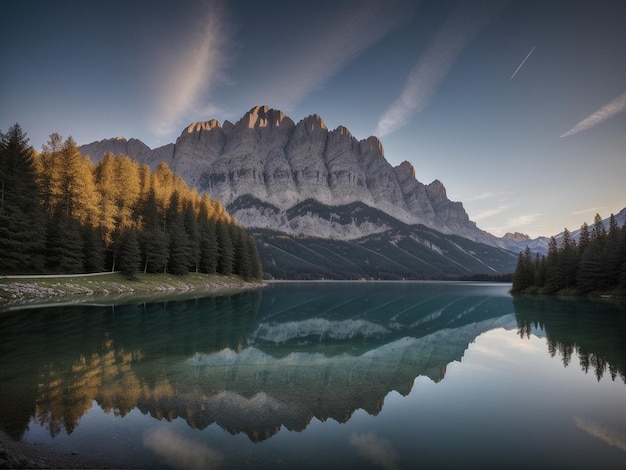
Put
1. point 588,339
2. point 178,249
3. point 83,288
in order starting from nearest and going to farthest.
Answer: point 588,339
point 83,288
point 178,249

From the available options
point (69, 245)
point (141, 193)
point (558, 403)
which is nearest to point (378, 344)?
point (558, 403)

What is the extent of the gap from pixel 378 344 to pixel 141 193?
77.0 m

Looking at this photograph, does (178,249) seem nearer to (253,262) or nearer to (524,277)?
(253,262)

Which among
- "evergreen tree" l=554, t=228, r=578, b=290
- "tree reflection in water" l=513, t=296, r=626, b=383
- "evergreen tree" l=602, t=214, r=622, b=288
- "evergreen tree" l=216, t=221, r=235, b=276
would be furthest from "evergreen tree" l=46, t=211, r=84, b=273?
"evergreen tree" l=554, t=228, r=578, b=290

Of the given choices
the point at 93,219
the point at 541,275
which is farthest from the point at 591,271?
the point at 93,219

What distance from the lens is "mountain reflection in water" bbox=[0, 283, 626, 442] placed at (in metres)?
11.8

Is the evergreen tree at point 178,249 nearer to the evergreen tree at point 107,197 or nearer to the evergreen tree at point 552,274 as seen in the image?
the evergreen tree at point 107,197

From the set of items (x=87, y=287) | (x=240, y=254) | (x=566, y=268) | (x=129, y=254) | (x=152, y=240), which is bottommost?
(x=566, y=268)

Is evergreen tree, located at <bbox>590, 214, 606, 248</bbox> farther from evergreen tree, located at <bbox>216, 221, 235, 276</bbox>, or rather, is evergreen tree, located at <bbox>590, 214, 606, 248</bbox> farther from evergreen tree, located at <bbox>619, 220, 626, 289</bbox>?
evergreen tree, located at <bbox>216, 221, 235, 276</bbox>

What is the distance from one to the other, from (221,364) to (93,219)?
196 feet

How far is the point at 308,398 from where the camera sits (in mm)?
13516

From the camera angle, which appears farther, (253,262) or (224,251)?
(253,262)

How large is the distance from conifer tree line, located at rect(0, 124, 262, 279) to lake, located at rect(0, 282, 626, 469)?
90.4ft

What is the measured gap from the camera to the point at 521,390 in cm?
1539
